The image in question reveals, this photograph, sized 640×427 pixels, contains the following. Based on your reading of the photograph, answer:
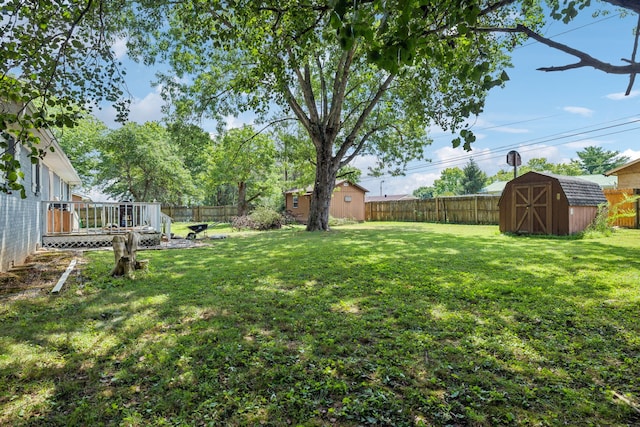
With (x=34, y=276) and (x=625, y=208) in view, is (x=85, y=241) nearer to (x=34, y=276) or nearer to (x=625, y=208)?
(x=34, y=276)

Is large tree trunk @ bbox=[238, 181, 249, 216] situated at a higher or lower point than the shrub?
higher

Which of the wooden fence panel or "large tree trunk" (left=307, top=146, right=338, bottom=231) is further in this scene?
"large tree trunk" (left=307, top=146, right=338, bottom=231)

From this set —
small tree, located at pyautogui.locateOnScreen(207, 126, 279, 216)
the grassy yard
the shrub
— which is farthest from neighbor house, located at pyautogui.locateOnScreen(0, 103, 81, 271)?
small tree, located at pyautogui.locateOnScreen(207, 126, 279, 216)

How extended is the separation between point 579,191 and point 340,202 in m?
15.3

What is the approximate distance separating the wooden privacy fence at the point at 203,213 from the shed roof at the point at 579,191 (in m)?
23.5

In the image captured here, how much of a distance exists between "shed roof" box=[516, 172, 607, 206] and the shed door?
1.39ft

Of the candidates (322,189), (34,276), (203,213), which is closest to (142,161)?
(203,213)

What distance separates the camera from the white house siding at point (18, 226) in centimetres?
591

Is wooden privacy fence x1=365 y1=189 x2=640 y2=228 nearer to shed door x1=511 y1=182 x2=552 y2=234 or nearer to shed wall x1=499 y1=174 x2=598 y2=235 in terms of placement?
shed wall x1=499 y1=174 x2=598 y2=235

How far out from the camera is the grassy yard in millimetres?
1970

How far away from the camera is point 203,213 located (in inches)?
1169

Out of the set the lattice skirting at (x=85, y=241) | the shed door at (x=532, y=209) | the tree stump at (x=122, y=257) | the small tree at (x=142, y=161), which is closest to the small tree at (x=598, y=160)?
the shed door at (x=532, y=209)

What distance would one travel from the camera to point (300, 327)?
3.21m

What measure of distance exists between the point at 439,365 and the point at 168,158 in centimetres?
2466
